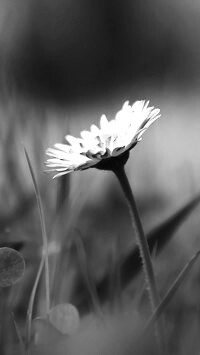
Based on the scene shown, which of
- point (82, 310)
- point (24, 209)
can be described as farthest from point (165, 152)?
point (82, 310)

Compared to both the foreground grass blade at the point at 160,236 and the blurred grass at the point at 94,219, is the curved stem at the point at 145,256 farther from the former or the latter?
the foreground grass blade at the point at 160,236

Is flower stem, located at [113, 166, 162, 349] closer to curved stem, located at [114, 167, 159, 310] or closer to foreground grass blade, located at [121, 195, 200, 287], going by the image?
curved stem, located at [114, 167, 159, 310]

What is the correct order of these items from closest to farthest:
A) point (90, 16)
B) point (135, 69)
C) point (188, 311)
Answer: point (188, 311)
point (135, 69)
point (90, 16)

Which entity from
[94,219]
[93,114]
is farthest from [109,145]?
[93,114]

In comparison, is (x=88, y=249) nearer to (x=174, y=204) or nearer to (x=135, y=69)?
(x=174, y=204)

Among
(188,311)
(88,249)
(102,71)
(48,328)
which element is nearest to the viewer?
(48,328)

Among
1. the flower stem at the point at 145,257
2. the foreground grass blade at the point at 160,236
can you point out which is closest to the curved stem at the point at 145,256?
the flower stem at the point at 145,257
